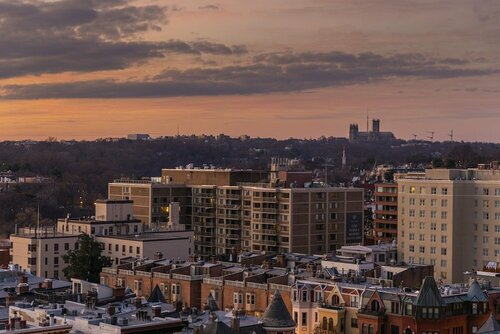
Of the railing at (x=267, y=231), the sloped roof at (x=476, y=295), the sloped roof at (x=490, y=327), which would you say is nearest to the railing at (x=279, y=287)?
the sloped roof at (x=476, y=295)

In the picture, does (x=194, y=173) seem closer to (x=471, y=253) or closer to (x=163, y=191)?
(x=163, y=191)

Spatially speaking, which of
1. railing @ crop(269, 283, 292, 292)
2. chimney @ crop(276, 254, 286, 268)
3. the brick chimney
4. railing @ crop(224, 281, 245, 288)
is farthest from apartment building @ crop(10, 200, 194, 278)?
railing @ crop(269, 283, 292, 292)

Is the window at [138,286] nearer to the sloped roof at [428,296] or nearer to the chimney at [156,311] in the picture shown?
the sloped roof at [428,296]

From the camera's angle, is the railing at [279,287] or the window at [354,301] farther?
the railing at [279,287]

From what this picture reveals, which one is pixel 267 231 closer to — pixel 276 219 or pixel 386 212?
pixel 276 219

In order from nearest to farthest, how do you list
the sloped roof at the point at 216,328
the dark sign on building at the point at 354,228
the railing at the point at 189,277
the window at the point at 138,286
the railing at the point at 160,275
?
1. the sloped roof at the point at 216,328
2. the railing at the point at 189,277
3. the railing at the point at 160,275
4. the window at the point at 138,286
5. the dark sign on building at the point at 354,228

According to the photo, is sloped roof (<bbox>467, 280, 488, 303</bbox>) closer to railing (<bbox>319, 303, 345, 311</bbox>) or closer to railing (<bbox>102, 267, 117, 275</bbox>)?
railing (<bbox>319, 303, 345, 311</bbox>)

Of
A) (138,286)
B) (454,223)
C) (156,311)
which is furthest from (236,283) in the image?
(454,223)
